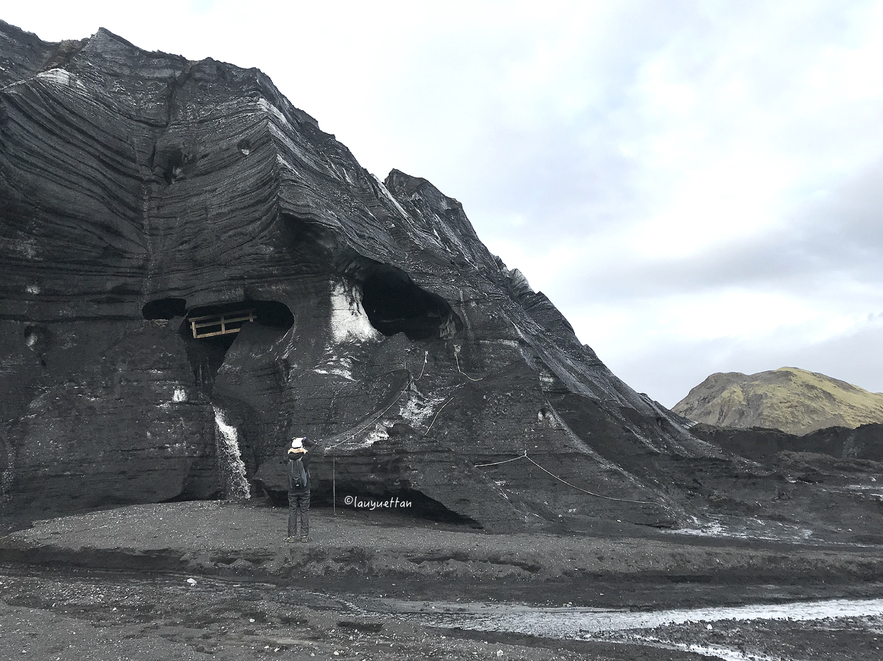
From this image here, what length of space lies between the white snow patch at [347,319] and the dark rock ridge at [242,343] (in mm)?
62

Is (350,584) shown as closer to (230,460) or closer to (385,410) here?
(385,410)

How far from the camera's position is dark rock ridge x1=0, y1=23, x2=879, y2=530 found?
13984 mm

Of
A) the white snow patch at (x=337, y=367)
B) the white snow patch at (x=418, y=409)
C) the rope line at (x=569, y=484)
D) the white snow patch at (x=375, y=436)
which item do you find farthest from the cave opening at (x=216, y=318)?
the rope line at (x=569, y=484)

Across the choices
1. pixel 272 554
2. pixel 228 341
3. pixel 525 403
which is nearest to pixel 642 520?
pixel 525 403

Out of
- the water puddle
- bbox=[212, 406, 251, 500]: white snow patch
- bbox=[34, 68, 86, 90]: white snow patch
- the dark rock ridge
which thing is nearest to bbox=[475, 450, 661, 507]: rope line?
the dark rock ridge

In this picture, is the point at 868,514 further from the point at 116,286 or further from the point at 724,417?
the point at 724,417

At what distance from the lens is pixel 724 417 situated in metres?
57.0

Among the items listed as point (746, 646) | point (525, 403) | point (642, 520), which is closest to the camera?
point (746, 646)

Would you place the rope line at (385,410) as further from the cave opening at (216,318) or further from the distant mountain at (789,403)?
the distant mountain at (789,403)

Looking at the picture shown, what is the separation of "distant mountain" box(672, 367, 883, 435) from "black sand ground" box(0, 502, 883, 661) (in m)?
39.4

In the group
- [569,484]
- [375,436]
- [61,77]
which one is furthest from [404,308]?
[61,77]

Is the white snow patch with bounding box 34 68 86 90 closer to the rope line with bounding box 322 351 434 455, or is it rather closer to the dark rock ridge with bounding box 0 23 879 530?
the dark rock ridge with bounding box 0 23 879 530

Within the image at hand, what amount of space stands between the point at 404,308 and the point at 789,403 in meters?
44.8

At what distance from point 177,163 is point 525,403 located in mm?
14111
